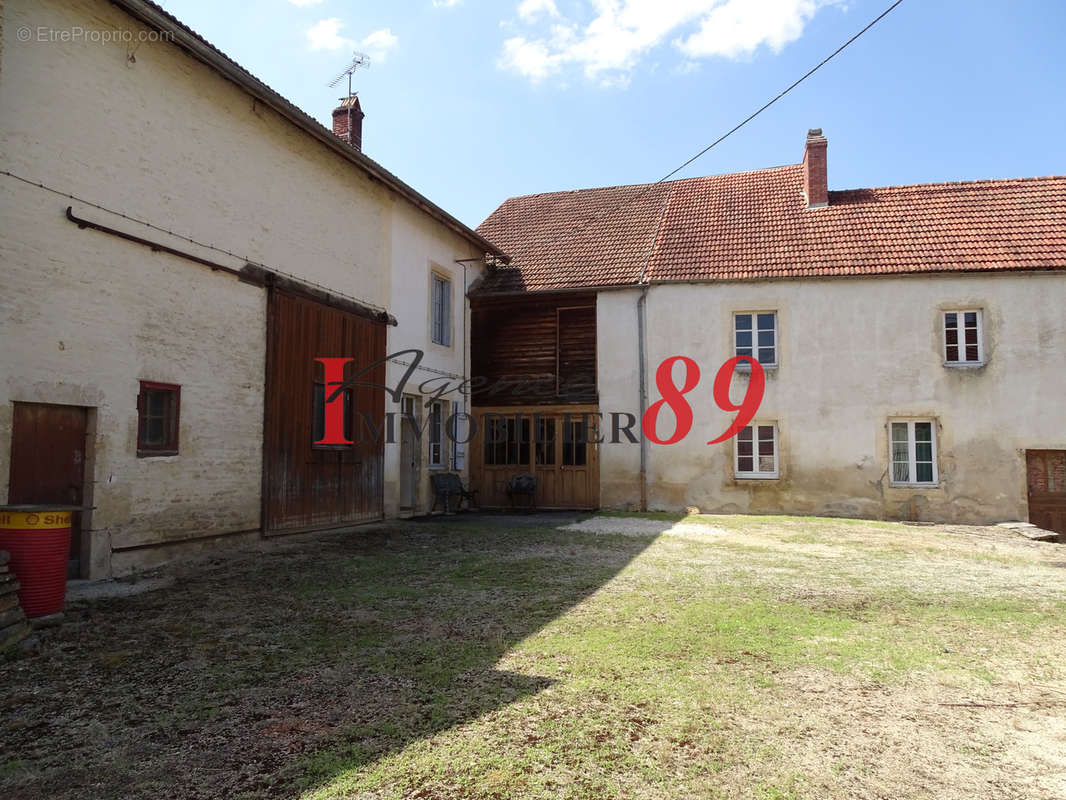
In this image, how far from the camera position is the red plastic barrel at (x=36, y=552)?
562cm

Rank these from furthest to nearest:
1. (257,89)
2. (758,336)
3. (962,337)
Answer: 1. (758,336)
2. (962,337)
3. (257,89)

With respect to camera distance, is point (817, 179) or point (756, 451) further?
point (817, 179)

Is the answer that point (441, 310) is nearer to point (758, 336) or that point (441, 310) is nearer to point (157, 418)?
point (758, 336)

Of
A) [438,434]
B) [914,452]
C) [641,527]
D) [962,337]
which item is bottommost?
[641,527]

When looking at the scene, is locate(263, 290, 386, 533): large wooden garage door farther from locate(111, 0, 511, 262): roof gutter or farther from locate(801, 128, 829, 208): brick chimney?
locate(801, 128, 829, 208): brick chimney

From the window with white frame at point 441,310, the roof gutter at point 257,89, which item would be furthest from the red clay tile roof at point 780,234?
the roof gutter at point 257,89

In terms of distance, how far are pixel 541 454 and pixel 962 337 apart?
31.1 feet

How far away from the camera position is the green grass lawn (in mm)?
3172

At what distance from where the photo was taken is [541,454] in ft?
55.8

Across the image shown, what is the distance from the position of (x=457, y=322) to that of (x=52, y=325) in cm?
1022

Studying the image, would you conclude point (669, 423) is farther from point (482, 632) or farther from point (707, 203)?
point (482, 632)

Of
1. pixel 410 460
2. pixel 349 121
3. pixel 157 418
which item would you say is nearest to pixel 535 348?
pixel 410 460

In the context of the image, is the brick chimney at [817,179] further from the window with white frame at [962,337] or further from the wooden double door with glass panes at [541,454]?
the wooden double door with glass panes at [541,454]

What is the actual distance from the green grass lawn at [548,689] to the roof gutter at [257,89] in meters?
6.27
